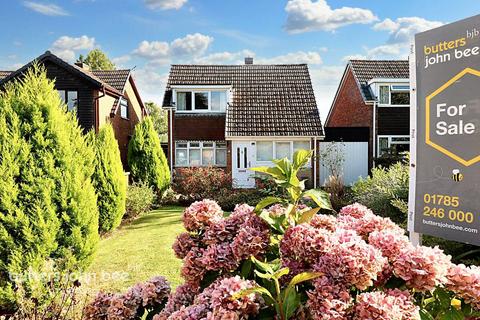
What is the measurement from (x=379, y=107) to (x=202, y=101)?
32.4 ft

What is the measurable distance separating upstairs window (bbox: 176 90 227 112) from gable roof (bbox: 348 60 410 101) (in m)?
8.03

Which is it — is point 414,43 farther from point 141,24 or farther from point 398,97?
point 398,97

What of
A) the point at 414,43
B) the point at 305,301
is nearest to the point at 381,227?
the point at 305,301

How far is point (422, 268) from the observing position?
1.85m

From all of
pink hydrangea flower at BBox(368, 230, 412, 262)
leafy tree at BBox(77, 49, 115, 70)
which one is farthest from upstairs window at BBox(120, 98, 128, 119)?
pink hydrangea flower at BBox(368, 230, 412, 262)

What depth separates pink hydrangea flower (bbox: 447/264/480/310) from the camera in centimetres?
183

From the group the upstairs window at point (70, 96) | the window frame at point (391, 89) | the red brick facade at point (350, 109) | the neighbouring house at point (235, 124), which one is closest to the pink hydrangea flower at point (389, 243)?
the neighbouring house at point (235, 124)

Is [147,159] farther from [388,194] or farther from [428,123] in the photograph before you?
[428,123]

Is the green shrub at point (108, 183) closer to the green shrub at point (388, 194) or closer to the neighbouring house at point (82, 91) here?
the neighbouring house at point (82, 91)

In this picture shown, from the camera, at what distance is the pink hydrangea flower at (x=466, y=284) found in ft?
5.99

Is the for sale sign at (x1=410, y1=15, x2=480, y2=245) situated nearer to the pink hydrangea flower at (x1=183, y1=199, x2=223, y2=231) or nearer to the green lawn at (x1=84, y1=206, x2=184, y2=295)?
the pink hydrangea flower at (x1=183, y1=199, x2=223, y2=231)

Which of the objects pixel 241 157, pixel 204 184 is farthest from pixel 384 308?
pixel 241 157

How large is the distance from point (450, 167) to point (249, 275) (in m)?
2.79

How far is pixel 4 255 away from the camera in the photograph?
5160 millimetres
